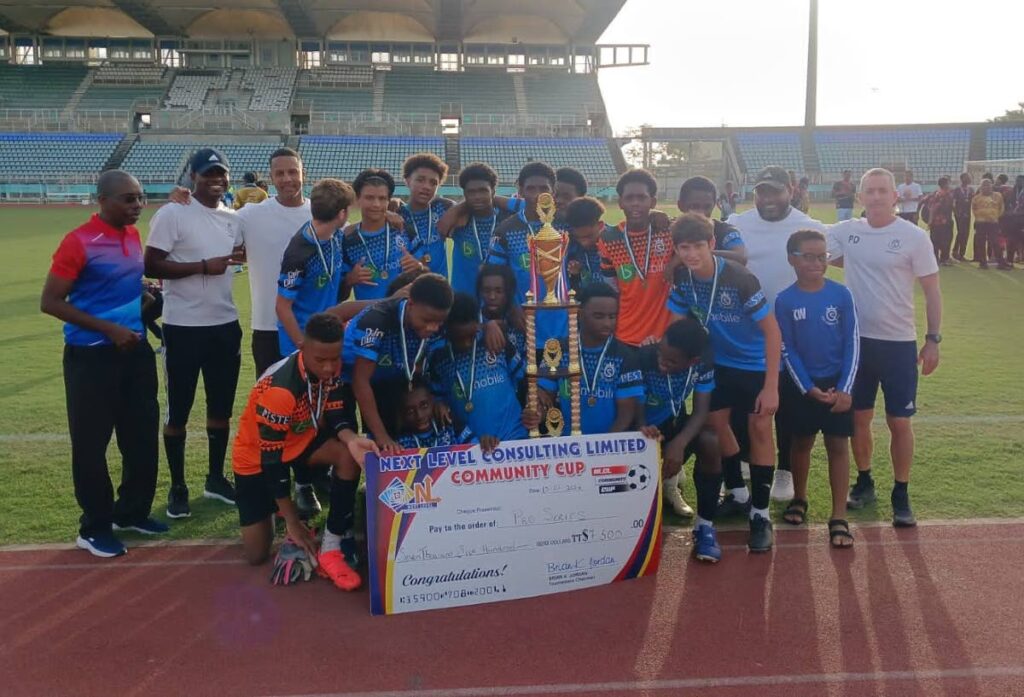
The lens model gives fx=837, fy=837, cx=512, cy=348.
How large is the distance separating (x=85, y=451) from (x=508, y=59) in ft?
156

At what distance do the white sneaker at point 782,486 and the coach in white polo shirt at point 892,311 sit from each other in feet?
1.97

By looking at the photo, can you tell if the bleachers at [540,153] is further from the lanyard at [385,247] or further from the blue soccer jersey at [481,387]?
the blue soccer jersey at [481,387]

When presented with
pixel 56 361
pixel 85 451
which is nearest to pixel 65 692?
pixel 85 451

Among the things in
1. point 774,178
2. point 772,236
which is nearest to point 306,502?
point 772,236

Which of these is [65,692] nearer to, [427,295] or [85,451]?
[85,451]

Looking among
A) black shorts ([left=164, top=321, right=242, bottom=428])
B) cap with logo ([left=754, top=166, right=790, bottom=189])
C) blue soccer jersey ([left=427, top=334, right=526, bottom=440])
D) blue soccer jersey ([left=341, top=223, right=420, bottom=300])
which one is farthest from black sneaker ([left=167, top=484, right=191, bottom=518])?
cap with logo ([left=754, top=166, right=790, bottom=189])

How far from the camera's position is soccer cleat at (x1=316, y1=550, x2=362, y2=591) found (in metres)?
3.84

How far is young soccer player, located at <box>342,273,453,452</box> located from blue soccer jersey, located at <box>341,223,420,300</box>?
26.6 inches

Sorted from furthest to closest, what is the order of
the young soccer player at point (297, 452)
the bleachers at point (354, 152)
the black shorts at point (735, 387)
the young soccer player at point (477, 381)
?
the bleachers at point (354, 152), the black shorts at point (735, 387), the young soccer player at point (477, 381), the young soccer player at point (297, 452)

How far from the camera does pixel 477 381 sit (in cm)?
422

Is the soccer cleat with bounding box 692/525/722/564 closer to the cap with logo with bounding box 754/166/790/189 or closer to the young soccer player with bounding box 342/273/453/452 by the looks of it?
the young soccer player with bounding box 342/273/453/452

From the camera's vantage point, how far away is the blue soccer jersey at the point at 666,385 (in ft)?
13.8

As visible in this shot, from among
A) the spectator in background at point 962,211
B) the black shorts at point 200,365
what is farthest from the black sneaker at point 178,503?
the spectator in background at point 962,211

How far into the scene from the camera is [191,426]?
21.1ft
